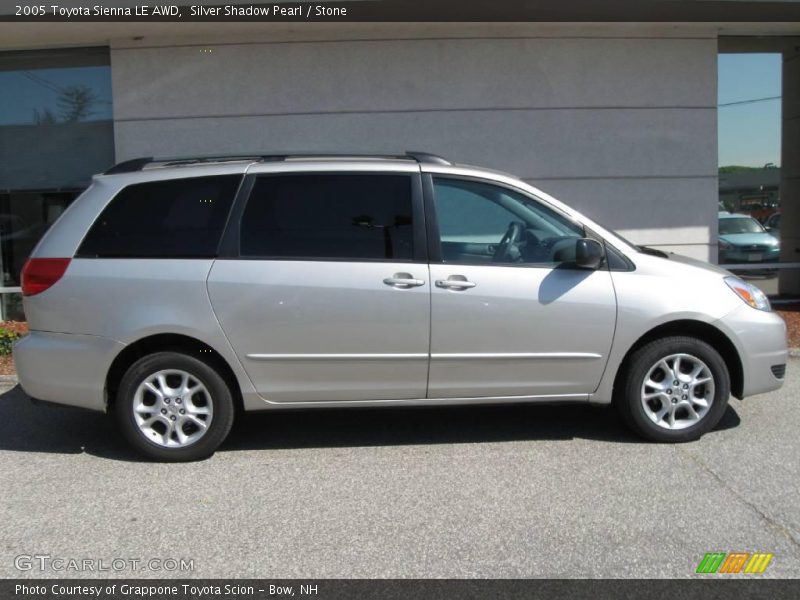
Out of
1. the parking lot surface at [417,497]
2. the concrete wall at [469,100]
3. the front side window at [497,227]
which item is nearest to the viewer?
the parking lot surface at [417,497]

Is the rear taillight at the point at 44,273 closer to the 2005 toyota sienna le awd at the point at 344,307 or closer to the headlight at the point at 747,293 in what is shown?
the 2005 toyota sienna le awd at the point at 344,307

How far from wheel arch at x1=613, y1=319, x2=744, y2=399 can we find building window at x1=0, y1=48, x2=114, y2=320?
22.9ft

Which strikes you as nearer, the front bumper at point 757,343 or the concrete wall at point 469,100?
the front bumper at point 757,343

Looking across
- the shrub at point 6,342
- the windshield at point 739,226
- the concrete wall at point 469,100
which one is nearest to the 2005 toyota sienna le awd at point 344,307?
the shrub at point 6,342

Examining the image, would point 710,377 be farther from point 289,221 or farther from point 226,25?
point 226,25

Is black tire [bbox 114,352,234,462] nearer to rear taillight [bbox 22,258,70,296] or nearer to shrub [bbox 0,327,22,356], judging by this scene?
rear taillight [bbox 22,258,70,296]

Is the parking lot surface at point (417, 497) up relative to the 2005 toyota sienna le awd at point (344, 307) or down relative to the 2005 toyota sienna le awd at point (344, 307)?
down

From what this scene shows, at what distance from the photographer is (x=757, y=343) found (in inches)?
198

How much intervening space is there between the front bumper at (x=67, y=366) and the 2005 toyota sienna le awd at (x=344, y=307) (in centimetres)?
1

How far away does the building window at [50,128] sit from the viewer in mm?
9281

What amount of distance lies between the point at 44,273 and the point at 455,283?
260 cm

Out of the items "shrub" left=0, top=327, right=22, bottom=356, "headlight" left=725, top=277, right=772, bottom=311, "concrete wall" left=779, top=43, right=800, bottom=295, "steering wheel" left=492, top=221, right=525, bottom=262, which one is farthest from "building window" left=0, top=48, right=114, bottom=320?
"concrete wall" left=779, top=43, right=800, bottom=295

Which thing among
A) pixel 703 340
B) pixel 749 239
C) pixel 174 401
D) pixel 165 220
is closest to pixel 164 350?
pixel 174 401

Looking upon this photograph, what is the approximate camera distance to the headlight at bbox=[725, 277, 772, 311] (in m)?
5.09
